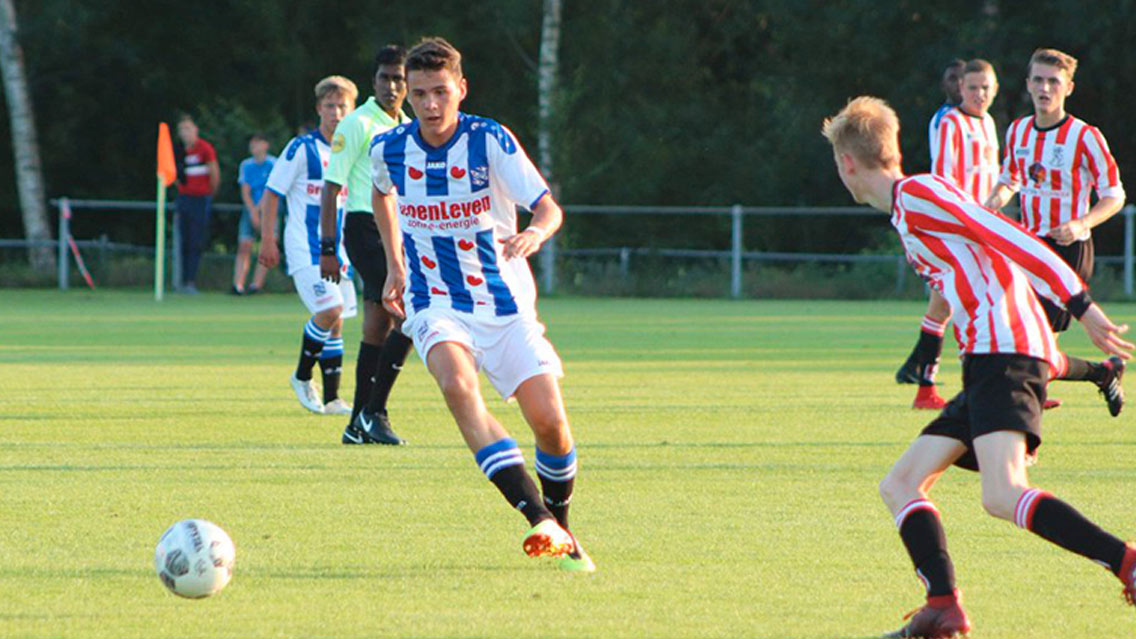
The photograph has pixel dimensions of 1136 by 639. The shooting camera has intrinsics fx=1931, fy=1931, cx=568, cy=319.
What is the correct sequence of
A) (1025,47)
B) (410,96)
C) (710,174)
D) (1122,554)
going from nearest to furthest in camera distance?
(1122,554) < (410,96) < (1025,47) < (710,174)

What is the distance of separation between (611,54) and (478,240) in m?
28.9

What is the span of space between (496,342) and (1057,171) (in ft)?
17.3

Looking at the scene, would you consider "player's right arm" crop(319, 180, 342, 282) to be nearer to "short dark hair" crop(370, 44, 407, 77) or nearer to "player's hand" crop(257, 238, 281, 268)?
"short dark hair" crop(370, 44, 407, 77)

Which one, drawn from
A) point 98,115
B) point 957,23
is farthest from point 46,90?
point 957,23

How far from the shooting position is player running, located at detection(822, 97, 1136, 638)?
499 centimetres

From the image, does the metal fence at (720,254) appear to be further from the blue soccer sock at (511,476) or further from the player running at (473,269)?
the blue soccer sock at (511,476)

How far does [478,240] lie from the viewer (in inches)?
259

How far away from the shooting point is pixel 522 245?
6.04m

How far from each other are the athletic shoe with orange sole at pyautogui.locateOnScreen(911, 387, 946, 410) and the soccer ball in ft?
21.1

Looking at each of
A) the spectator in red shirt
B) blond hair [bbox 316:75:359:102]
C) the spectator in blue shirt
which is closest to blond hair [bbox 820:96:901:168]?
blond hair [bbox 316:75:359:102]

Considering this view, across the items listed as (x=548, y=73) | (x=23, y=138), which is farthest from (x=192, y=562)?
(x=23, y=138)

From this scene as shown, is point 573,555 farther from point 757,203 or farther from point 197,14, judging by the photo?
point 197,14

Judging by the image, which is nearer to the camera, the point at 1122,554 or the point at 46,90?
the point at 1122,554

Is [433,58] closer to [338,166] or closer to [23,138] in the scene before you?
[338,166]
